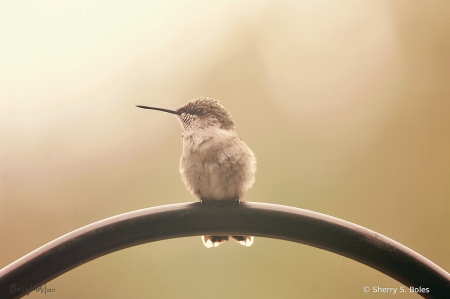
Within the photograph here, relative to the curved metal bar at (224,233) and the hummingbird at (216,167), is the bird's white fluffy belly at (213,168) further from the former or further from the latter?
the curved metal bar at (224,233)

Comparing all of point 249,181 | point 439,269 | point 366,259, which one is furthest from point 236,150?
point 439,269

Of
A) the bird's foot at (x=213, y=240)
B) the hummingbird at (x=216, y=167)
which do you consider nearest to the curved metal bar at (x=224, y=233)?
the hummingbird at (x=216, y=167)

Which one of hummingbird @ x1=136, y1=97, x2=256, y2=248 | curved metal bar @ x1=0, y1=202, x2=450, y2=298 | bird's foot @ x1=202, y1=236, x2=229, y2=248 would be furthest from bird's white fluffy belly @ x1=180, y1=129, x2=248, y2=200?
curved metal bar @ x1=0, y1=202, x2=450, y2=298

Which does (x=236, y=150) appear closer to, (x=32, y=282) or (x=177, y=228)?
(x=177, y=228)

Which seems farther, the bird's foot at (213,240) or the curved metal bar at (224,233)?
the bird's foot at (213,240)

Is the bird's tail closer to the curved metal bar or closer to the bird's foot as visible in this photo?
the bird's foot

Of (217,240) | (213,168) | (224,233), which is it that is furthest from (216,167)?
(224,233)

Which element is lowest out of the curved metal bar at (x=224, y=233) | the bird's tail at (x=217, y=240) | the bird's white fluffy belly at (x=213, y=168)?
the curved metal bar at (x=224, y=233)

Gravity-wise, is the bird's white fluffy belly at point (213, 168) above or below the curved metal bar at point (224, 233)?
above

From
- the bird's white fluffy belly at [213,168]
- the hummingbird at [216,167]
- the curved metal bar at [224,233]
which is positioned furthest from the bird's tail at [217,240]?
the curved metal bar at [224,233]
